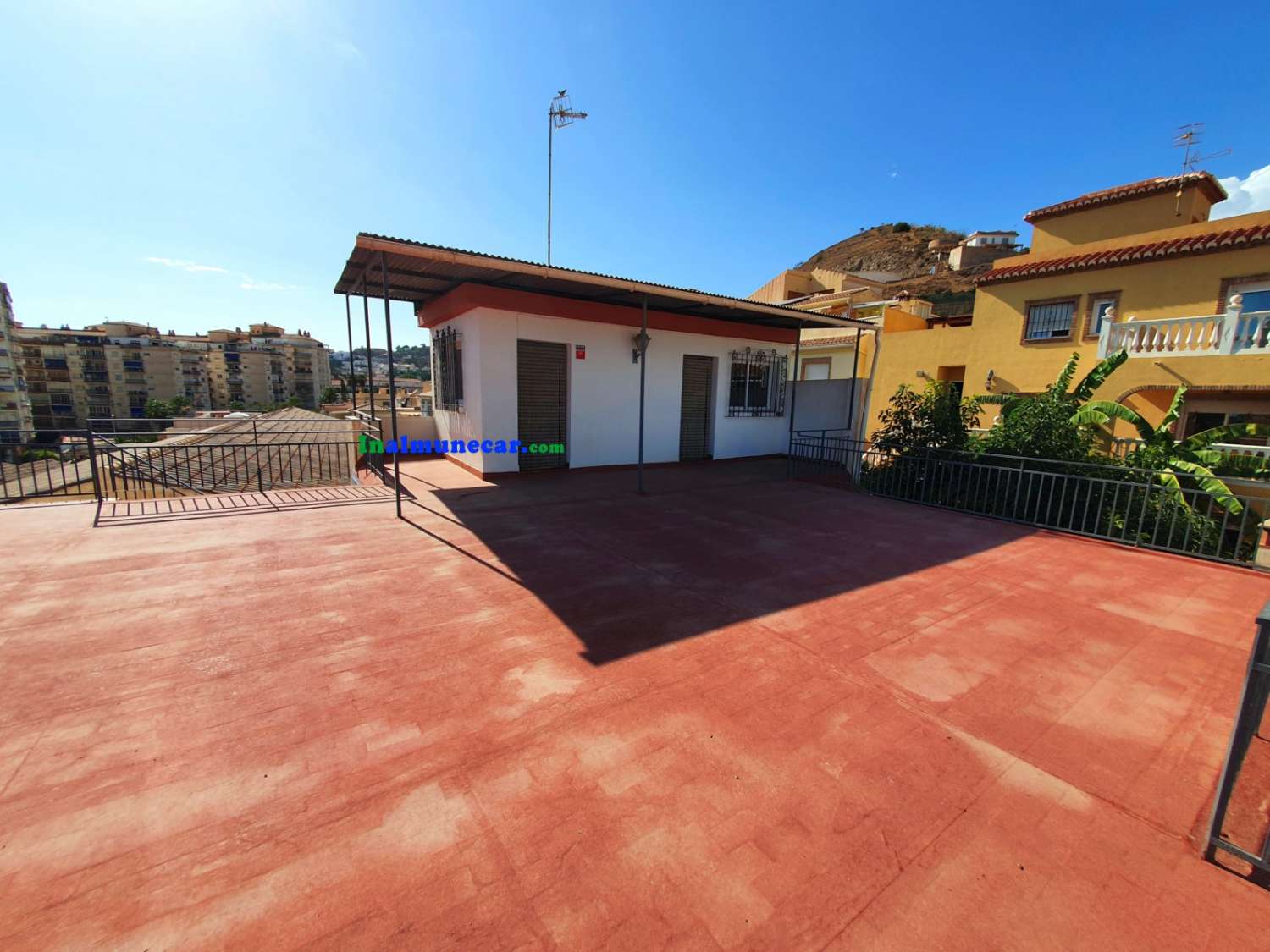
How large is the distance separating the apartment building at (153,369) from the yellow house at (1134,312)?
98791mm

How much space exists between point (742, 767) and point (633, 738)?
0.51m

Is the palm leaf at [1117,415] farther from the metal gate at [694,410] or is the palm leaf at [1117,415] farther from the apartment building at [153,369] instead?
the apartment building at [153,369]

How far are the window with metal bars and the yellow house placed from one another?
34.1 feet

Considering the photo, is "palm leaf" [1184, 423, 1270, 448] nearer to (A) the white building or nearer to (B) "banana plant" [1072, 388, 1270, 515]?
(B) "banana plant" [1072, 388, 1270, 515]

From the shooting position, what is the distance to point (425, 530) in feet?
18.4

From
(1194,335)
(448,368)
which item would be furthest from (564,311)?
(1194,335)

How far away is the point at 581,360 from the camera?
912cm

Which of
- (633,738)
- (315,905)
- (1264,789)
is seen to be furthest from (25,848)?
(1264,789)

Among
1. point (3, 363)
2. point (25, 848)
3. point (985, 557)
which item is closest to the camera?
point (25, 848)

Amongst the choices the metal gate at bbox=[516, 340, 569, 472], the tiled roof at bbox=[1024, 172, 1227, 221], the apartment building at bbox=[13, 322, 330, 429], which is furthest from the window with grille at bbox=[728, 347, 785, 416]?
the apartment building at bbox=[13, 322, 330, 429]

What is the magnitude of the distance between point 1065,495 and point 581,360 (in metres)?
7.51

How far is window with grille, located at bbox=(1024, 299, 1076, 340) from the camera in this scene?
13781 millimetres

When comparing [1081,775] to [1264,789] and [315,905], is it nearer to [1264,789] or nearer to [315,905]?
[1264,789]

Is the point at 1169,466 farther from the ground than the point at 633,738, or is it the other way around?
the point at 1169,466
